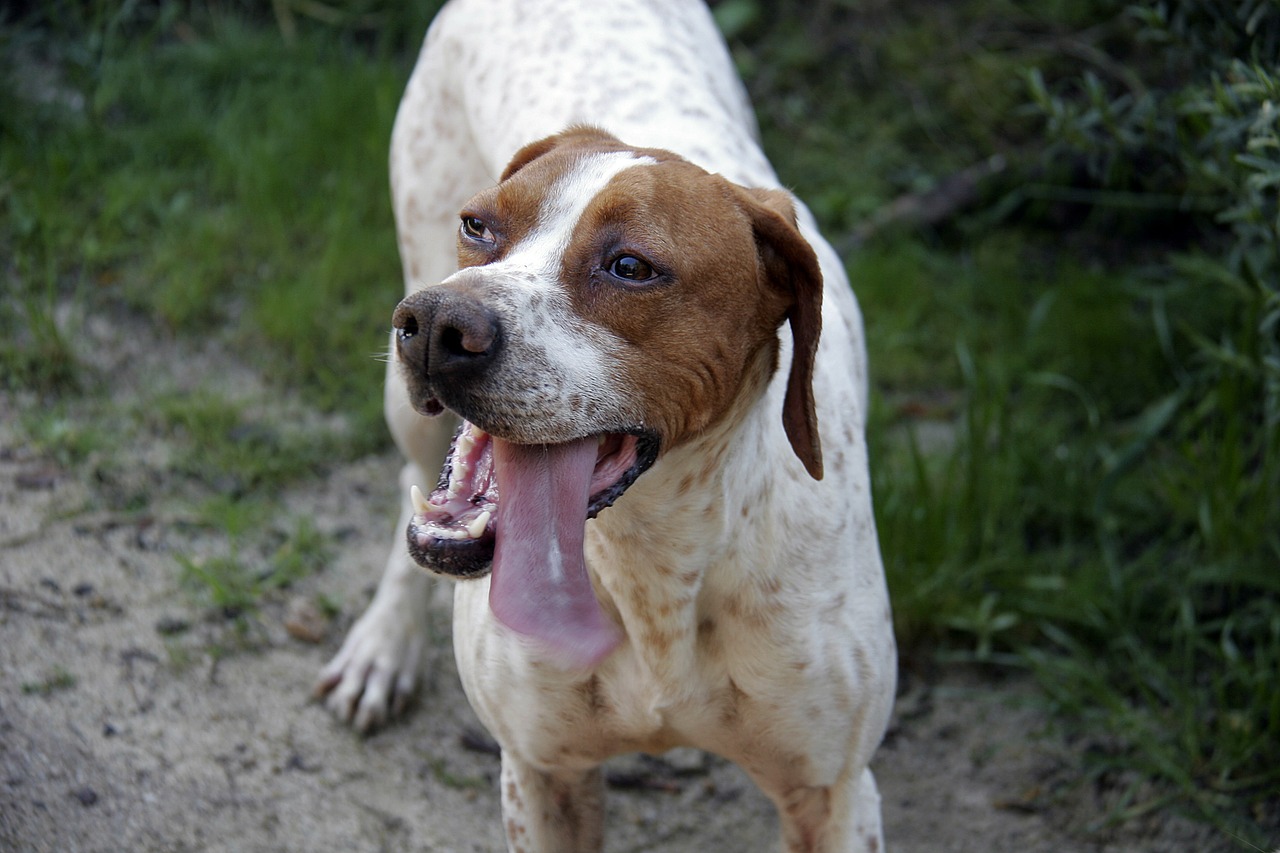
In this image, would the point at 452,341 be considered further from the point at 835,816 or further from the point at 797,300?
the point at 835,816

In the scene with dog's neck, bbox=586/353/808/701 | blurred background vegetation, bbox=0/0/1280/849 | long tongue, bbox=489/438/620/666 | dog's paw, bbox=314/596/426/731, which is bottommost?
dog's paw, bbox=314/596/426/731

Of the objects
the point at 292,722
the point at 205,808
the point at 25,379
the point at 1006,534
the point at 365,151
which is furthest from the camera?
the point at 365,151

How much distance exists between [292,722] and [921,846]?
1595mm

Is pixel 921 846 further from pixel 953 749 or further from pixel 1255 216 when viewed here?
pixel 1255 216

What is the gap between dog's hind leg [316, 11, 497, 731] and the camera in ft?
11.9

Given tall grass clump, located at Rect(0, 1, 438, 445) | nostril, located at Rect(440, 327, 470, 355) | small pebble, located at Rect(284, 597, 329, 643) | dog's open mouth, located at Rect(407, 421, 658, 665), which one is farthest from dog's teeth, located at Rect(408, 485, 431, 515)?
tall grass clump, located at Rect(0, 1, 438, 445)

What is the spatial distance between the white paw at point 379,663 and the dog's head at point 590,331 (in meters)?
1.42

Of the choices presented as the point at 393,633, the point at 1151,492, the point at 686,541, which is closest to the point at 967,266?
the point at 1151,492

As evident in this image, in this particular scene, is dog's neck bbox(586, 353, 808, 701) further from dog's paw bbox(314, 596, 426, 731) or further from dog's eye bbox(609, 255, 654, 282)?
dog's paw bbox(314, 596, 426, 731)

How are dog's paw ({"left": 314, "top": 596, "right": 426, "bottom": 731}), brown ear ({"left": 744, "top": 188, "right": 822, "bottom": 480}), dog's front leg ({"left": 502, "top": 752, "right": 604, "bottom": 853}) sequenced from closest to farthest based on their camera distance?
brown ear ({"left": 744, "top": 188, "right": 822, "bottom": 480})
dog's front leg ({"left": 502, "top": 752, "right": 604, "bottom": 853})
dog's paw ({"left": 314, "top": 596, "right": 426, "bottom": 731})

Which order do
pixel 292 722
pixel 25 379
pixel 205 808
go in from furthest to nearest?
pixel 25 379
pixel 292 722
pixel 205 808

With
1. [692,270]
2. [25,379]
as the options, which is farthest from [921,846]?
[25,379]

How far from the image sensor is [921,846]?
3.35 meters

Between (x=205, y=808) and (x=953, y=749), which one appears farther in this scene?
(x=953, y=749)
